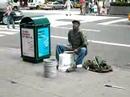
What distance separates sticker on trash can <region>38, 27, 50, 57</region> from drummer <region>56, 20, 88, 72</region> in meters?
0.74

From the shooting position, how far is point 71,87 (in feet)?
25.1

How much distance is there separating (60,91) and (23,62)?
3096mm

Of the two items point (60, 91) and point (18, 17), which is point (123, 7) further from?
point (60, 91)

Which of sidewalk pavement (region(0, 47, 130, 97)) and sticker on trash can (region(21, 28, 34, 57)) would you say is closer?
sidewalk pavement (region(0, 47, 130, 97))

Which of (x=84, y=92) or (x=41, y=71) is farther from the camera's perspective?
(x=41, y=71)

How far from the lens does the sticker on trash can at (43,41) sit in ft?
32.8

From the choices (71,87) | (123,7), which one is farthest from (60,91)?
(123,7)

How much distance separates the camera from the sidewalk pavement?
23.7 ft

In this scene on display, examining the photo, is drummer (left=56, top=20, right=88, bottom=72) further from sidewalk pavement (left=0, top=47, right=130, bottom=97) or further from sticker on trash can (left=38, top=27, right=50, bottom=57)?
sticker on trash can (left=38, top=27, right=50, bottom=57)

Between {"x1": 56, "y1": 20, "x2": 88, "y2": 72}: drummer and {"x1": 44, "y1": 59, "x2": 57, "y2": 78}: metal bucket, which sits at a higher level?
{"x1": 56, "y1": 20, "x2": 88, "y2": 72}: drummer

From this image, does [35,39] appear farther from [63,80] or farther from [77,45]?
[63,80]

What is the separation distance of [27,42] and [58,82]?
8.30ft

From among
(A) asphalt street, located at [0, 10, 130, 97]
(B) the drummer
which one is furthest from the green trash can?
(B) the drummer

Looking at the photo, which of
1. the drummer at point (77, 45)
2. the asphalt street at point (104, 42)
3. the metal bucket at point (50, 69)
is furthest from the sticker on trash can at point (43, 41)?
the asphalt street at point (104, 42)
